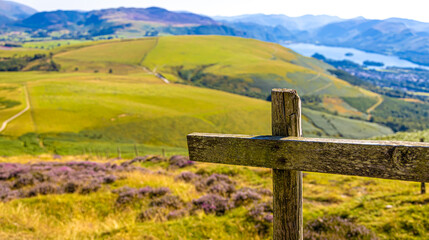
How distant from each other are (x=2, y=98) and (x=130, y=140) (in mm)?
54673

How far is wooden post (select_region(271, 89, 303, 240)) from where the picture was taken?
2912mm

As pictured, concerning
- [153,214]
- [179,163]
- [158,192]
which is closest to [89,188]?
[158,192]

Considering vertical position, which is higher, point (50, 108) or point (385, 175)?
point (385, 175)

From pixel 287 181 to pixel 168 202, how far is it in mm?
5753

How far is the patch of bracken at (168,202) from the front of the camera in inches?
311

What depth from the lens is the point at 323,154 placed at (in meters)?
2.66

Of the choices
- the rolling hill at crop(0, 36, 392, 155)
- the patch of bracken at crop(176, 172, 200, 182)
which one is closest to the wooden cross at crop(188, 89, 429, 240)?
the patch of bracken at crop(176, 172, 200, 182)

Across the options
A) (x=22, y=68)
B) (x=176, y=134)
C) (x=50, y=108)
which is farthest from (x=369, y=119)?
(x=22, y=68)

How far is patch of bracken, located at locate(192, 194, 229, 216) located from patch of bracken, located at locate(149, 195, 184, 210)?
47 centimetres

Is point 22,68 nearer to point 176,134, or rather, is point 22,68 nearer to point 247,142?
point 176,134

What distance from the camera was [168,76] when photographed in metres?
168

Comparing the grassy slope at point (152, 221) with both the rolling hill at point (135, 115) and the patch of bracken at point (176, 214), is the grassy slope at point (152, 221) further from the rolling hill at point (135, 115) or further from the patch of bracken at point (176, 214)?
the rolling hill at point (135, 115)

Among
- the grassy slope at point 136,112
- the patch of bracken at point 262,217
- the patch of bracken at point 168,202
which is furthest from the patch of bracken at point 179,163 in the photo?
the grassy slope at point 136,112

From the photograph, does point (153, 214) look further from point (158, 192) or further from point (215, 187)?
point (215, 187)
